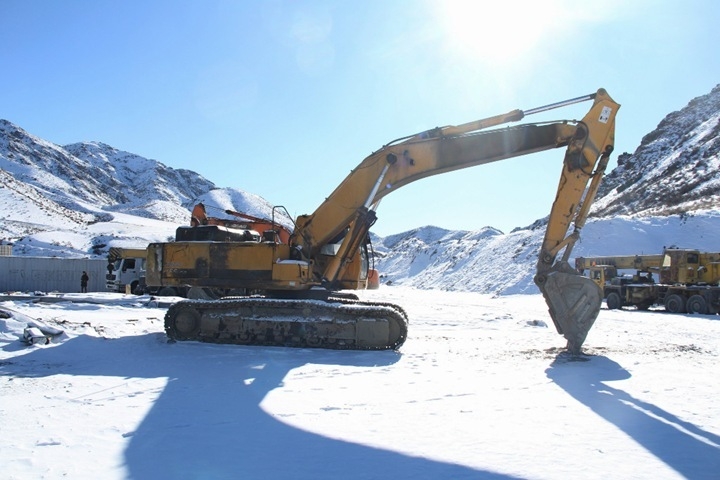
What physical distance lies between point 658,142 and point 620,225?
4347 cm

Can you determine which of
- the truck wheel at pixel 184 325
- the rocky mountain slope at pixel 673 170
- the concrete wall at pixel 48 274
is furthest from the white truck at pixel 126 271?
the rocky mountain slope at pixel 673 170

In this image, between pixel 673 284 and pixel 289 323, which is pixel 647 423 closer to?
pixel 289 323

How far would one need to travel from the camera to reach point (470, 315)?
1798cm

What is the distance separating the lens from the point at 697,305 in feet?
71.1

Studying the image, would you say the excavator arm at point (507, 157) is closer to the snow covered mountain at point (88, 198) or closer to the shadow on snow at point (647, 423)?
the shadow on snow at point (647, 423)

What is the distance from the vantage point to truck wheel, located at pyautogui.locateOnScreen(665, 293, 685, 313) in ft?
73.3

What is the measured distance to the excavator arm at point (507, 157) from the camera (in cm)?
945

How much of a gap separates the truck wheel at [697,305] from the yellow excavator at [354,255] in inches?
600

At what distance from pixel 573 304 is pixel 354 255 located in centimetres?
409

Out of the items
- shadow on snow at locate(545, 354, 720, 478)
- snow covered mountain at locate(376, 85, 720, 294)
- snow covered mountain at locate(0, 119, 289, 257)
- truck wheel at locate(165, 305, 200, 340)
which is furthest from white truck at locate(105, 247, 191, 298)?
shadow on snow at locate(545, 354, 720, 478)

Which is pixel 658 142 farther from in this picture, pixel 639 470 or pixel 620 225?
pixel 639 470

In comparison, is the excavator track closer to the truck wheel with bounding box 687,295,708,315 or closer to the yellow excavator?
the yellow excavator

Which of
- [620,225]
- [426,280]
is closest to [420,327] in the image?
[620,225]

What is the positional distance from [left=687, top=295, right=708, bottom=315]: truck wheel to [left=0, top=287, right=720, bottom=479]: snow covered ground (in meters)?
14.0
